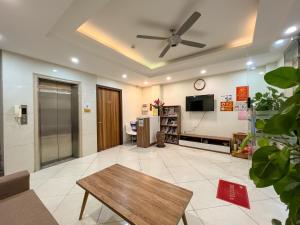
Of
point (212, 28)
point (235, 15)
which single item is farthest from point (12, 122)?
point (235, 15)

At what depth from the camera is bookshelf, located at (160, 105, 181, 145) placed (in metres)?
5.65

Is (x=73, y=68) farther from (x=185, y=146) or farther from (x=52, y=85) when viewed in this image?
(x=185, y=146)

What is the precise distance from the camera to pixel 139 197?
4.90 feet

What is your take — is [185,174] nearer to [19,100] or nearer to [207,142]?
[207,142]

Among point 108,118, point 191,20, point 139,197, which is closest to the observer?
point 139,197

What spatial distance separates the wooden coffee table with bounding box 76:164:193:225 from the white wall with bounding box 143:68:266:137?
3.74 meters

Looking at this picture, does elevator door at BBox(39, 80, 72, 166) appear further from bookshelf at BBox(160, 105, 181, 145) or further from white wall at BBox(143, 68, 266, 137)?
white wall at BBox(143, 68, 266, 137)

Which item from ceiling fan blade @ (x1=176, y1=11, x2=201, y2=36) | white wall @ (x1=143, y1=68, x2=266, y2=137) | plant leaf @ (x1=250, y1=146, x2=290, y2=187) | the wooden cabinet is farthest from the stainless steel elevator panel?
plant leaf @ (x1=250, y1=146, x2=290, y2=187)

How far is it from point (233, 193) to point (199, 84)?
382 centimetres

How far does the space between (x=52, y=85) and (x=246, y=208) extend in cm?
480

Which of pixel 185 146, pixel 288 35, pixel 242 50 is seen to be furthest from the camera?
pixel 185 146

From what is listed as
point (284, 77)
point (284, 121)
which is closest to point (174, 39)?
point (284, 77)

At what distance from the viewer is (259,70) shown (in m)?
3.99

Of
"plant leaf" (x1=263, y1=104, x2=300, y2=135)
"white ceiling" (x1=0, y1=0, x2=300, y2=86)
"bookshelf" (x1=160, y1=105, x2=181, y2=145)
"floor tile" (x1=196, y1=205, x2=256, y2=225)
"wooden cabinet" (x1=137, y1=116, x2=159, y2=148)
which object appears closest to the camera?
"plant leaf" (x1=263, y1=104, x2=300, y2=135)
